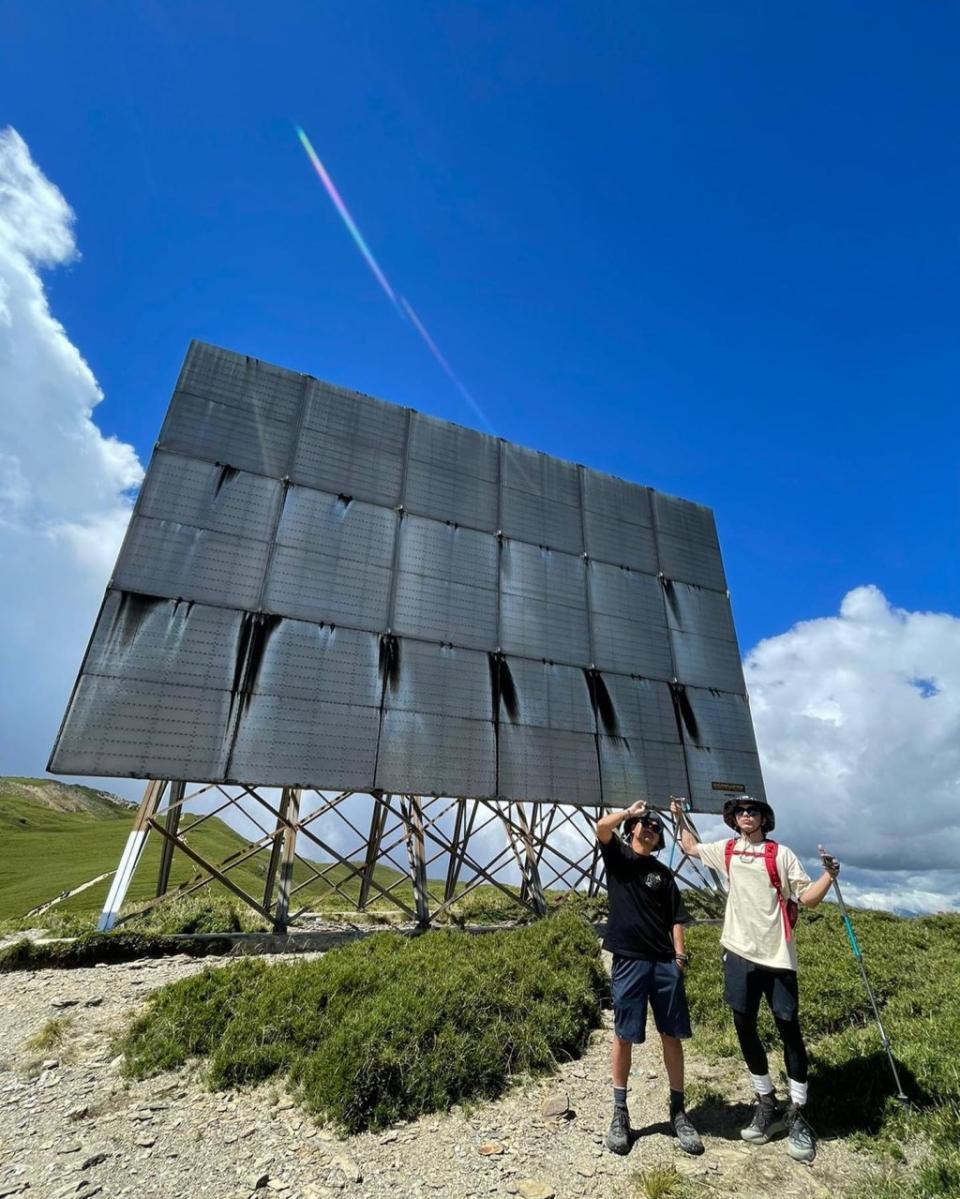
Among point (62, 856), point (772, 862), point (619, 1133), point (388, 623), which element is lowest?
point (619, 1133)

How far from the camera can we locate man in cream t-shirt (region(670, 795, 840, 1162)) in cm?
411

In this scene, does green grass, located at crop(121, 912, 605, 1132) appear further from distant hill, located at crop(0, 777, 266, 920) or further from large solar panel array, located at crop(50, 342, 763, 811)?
distant hill, located at crop(0, 777, 266, 920)

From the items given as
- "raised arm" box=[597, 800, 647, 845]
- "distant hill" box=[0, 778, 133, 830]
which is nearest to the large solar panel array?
"raised arm" box=[597, 800, 647, 845]

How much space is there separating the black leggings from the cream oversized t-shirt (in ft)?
1.30

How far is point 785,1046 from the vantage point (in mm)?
4160

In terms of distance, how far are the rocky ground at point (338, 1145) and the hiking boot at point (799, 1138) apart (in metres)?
0.07

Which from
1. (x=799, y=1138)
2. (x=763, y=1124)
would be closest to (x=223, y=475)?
(x=763, y=1124)

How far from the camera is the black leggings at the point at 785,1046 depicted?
163 inches

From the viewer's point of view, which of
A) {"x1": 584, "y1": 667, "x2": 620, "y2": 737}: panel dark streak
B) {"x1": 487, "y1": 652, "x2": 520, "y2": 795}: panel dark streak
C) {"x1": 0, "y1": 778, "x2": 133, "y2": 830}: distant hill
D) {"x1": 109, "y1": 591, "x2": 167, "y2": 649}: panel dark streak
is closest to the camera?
{"x1": 109, "y1": 591, "x2": 167, "y2": 649}: panel dark streak

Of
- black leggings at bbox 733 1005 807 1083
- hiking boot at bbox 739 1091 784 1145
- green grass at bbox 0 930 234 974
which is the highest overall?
black leggings at bbox 733 1005 807 1083

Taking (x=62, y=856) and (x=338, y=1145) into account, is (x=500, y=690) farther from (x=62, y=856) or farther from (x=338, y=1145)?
(x=62, y=856)

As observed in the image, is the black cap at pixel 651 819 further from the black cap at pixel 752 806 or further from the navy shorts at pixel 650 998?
the navy shorts at pixel 650 998

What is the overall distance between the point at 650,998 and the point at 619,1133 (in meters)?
0.92

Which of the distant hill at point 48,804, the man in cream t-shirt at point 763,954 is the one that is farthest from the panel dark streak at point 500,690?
the distant hill at point 48,804
